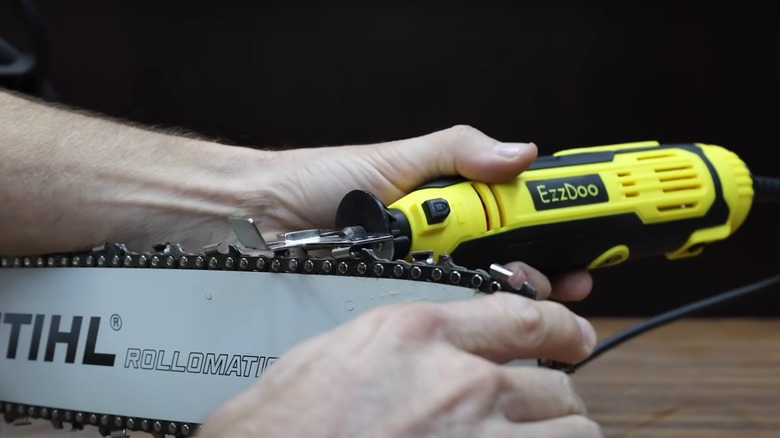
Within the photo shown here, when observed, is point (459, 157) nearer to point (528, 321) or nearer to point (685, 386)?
point (528, 321)

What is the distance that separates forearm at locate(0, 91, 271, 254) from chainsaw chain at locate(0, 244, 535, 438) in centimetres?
4

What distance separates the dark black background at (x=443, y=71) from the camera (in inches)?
65.2

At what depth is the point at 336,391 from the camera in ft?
1.65

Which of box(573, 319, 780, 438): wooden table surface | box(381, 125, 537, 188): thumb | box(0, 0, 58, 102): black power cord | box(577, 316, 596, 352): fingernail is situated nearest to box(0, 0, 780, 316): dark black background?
box(573, 319, 780, 438): wooden table surface

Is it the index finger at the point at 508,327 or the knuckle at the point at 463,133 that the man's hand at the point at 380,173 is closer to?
the knuckle at the point at 463,133

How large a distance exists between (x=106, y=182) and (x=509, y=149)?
45 centimetres

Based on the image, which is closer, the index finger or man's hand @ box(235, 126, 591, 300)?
the index finger

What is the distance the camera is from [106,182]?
92 centimetres

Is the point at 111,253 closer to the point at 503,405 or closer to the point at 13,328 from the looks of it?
the point at 13,328

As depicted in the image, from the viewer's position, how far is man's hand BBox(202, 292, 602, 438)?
496mm

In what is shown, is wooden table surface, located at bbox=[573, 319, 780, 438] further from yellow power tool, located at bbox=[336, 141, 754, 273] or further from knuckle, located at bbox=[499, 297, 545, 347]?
knuckle, located at bbox=[499, 297, 545, 347]

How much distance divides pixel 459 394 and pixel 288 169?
0.52 m

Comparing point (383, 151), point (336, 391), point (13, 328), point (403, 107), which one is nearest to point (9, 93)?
point (13, 328)

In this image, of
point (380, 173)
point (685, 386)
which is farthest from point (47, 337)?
point (685, 386)
